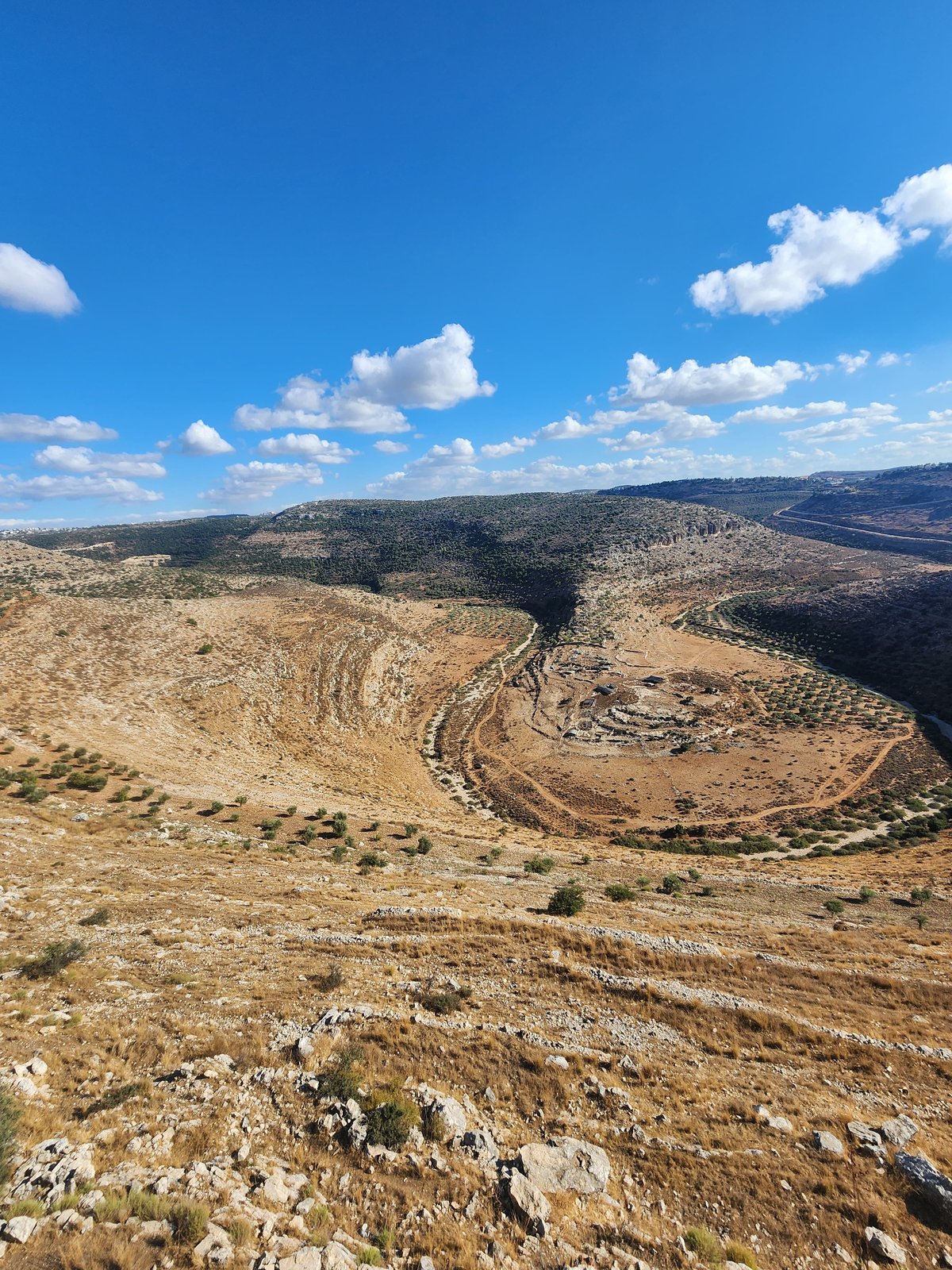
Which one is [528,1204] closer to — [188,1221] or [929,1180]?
[188,1221]

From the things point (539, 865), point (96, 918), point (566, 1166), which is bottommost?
point (539, 865)

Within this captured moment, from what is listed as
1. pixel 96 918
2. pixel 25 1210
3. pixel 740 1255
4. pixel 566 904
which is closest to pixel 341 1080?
pixel 25 1210

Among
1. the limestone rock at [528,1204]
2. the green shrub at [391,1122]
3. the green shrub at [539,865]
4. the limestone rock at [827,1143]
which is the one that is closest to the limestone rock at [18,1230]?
the green shrub at [391,1122]

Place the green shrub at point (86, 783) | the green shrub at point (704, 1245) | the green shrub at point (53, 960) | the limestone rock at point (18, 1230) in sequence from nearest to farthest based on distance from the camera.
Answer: the limestone rock at point (18, 1230) → the green shrub at point (704, 1245) → the green shrub at point (53, 960) → the green shrub at point (86, 783)

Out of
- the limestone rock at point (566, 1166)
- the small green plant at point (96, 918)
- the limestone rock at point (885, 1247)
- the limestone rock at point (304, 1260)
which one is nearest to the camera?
the limestone rock at point (304, 1260)

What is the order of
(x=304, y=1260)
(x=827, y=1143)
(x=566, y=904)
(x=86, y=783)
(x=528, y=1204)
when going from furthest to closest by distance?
(x=86, y=783) → (x=566, y=904) → (x=827, y=1143) → (x=528, y=1204) → (x=304, y=1260)

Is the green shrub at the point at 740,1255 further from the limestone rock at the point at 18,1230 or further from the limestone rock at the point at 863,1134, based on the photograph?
the limestone rock at the point at 18,1230

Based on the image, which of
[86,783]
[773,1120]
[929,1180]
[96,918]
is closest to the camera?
[929,1180]
